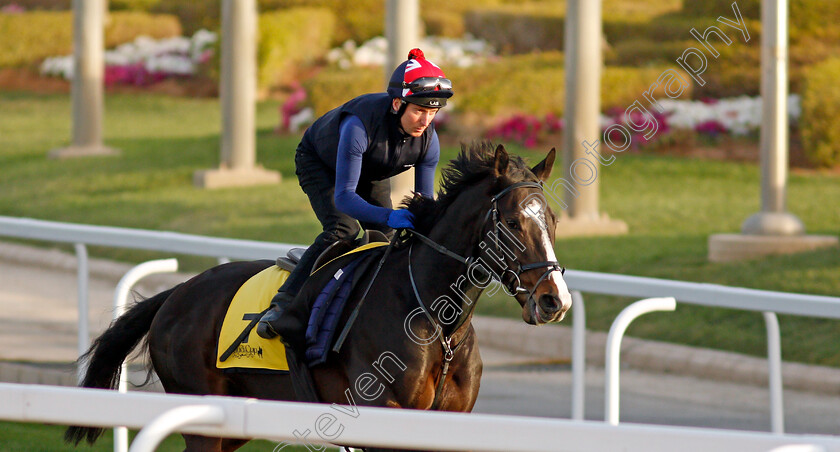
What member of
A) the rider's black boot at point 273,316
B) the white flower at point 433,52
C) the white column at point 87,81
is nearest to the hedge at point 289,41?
the white flower at point 433,52

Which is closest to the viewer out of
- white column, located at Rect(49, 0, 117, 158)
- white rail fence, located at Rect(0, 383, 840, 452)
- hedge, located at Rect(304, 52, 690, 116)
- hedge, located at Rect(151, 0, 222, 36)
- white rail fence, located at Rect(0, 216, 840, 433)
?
white rail fence, located at Rect(0, 383, 840, 452)

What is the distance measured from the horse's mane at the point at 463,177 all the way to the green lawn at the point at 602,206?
489 centimetres

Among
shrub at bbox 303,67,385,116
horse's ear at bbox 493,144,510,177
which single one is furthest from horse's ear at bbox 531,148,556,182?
shrub at bbox 303,67,385,116

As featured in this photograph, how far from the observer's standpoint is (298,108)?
20.6 m

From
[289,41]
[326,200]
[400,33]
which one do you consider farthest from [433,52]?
[326,200]

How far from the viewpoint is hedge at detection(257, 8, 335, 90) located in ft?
85.9

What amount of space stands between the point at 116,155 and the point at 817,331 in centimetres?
1299

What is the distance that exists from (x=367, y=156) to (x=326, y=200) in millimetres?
314

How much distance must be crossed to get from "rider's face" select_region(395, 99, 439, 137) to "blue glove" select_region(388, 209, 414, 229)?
34cm

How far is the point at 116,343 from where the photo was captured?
507 cm

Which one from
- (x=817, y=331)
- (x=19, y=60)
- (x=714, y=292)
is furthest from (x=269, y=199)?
(x=19, y=60)

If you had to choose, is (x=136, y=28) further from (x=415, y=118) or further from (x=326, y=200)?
(x=415, y=118)

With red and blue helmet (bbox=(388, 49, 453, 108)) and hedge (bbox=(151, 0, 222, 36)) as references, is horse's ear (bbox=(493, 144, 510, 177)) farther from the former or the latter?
hedge (bbox=(151, 0, 222, 36))

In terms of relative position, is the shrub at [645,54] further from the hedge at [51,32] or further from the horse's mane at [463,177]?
the horse's mane at [463,177]
